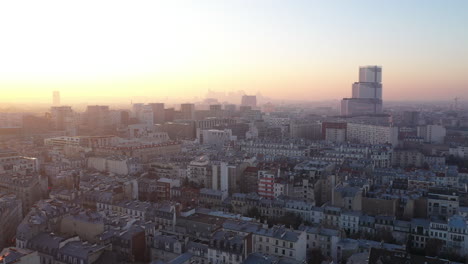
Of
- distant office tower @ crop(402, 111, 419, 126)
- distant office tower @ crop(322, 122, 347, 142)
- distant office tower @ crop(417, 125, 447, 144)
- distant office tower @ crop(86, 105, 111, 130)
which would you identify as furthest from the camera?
distant office tower @ crop(402, 111, 419, 126)

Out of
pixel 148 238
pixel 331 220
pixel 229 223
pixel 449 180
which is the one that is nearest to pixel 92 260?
pixel 148 238

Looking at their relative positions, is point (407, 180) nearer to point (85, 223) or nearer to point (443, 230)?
point (443, 230)

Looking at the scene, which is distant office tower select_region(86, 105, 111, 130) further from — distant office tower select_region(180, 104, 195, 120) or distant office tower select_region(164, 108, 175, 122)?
distant office tower select_region(180, 104, 195, 120)

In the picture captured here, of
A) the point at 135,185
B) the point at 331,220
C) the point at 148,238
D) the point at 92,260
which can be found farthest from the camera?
the point at 135,185

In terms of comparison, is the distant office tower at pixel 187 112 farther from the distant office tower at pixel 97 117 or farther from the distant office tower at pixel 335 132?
the distant office tower at pixel 335 132

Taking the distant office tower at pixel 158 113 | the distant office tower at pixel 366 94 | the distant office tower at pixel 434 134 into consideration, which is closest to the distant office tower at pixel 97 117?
the distant office tower at pixel 158 113

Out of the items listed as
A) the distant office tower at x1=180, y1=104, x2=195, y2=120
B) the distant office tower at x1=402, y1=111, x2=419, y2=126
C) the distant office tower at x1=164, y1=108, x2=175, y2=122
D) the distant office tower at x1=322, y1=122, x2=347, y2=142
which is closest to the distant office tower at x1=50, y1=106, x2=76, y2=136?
the distant office tower at x1=164, y1=108, x2=175, y2=122

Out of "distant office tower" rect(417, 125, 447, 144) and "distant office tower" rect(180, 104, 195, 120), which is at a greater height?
"distant office tower" rect(180, 104, 195, 120)

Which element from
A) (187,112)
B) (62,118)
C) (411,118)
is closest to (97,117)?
(62,118)
